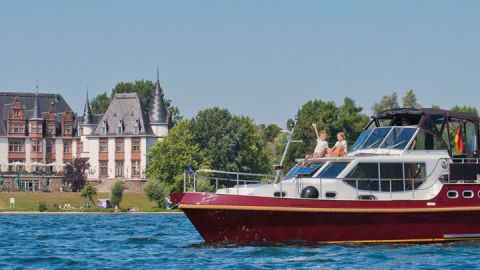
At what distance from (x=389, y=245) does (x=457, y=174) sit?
372 centimetres

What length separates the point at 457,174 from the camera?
37.8 m

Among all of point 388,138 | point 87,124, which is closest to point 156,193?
point 87,124

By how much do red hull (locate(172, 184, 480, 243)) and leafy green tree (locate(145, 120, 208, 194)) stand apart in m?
70.4

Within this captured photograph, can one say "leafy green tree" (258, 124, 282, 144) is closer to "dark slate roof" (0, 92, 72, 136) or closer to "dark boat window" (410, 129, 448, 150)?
"dark slate roof" (0, 92, 72, 136)

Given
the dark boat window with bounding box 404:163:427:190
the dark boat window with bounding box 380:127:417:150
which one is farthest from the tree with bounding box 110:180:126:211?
the dark boat window with bounding box 404:163:427:190

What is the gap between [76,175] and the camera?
134250 mm

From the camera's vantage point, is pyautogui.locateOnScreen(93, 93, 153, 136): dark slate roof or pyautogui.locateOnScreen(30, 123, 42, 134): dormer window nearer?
pyautogui.locateOnScreen(93, 93, 153, 136): dark slate roof

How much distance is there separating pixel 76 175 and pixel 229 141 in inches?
1103

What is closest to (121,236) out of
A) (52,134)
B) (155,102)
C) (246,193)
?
(246,193)

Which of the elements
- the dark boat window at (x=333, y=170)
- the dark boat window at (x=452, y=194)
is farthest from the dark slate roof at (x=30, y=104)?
the dark boat window at (x=452, y=194)

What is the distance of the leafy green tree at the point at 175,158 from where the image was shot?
10969 cm

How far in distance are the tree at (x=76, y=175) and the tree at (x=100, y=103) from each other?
32.2 m

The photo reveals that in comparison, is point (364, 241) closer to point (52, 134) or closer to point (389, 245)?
point (389, 245)

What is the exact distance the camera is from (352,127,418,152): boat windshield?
125 feet
